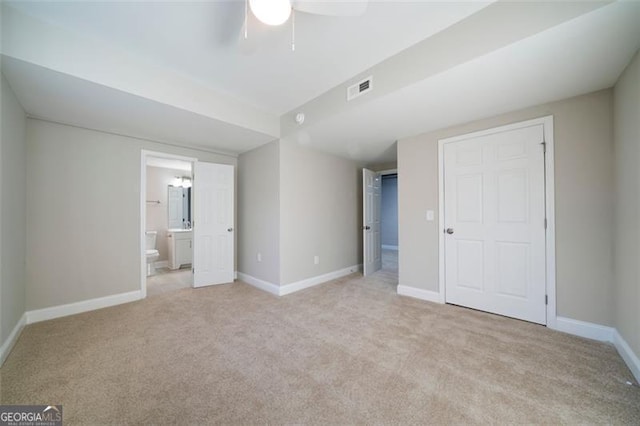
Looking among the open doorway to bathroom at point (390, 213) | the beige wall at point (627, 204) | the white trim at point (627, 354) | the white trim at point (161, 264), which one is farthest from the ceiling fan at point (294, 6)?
the open doorway to bathroom at point (390, 213)

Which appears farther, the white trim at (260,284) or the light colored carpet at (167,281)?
the light colored carpet at (167,281)

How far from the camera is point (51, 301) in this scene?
2.77 m

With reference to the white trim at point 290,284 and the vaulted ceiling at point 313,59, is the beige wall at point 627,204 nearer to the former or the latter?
the vaulted ceiling at point 313,59

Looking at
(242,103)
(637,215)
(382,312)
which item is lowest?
(382,312)

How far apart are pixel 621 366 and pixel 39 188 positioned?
572 centimetres

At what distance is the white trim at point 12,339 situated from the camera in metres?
1.90

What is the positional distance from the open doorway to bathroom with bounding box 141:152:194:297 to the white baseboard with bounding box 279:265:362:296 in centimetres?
222

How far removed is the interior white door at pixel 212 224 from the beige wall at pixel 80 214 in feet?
2.54

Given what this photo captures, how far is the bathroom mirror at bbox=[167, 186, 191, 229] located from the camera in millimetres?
5820

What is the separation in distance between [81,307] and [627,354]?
536 cm

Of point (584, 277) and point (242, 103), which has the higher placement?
point (242, 103)

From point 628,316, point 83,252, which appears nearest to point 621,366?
point 628,316

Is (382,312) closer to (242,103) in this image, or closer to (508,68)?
(508,68)

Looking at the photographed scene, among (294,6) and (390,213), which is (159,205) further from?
(390,213)
